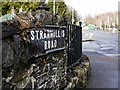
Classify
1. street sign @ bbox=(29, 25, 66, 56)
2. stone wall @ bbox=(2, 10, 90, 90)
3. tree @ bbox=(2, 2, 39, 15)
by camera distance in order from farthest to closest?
tree @ bbox=(2, 2, 39, 15)
street sign @ bbox=(29, 25, 66, 56)
stone wall @ bbox=(2, 10, 90, 90)

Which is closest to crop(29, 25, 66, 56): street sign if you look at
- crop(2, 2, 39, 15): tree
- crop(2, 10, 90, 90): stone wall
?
crop(2, 10, 90, 90): stone wall

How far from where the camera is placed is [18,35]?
452cm

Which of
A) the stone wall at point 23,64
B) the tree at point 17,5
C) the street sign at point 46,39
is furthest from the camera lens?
the tree at point 17,5

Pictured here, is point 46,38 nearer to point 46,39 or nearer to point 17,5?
point 46,39

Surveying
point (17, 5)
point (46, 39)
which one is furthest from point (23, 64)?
point (17, 5)

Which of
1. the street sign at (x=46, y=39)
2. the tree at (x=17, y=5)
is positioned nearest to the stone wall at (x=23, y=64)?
the street sign at (x=46, y=39)

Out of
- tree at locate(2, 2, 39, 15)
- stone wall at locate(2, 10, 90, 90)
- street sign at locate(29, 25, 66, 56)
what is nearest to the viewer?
stone wall at locate(2, 10, 90, 90)

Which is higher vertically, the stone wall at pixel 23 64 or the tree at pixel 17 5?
the tree at pixel 17 5

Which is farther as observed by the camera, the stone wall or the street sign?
the street sign

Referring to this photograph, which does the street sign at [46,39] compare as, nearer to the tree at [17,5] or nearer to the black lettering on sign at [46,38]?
the black lettering on sign at [46,38]

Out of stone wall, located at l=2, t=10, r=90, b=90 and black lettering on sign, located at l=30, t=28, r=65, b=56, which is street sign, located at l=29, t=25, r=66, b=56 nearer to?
black lettering on sign, located at l=30, t=28, r=65, b=56

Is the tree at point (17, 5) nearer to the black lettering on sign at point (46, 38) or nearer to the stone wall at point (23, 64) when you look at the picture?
the black lettering on sign at point (46, 38)

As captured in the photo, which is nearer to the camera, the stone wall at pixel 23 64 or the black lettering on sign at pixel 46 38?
the stone wall at pixel 23 64

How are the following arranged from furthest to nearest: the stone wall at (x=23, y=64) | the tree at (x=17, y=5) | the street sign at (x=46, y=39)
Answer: the tree at (x=17, y=5)
the street sign at (x=46, y=39)
the stone wall at (x=23, y=64)
